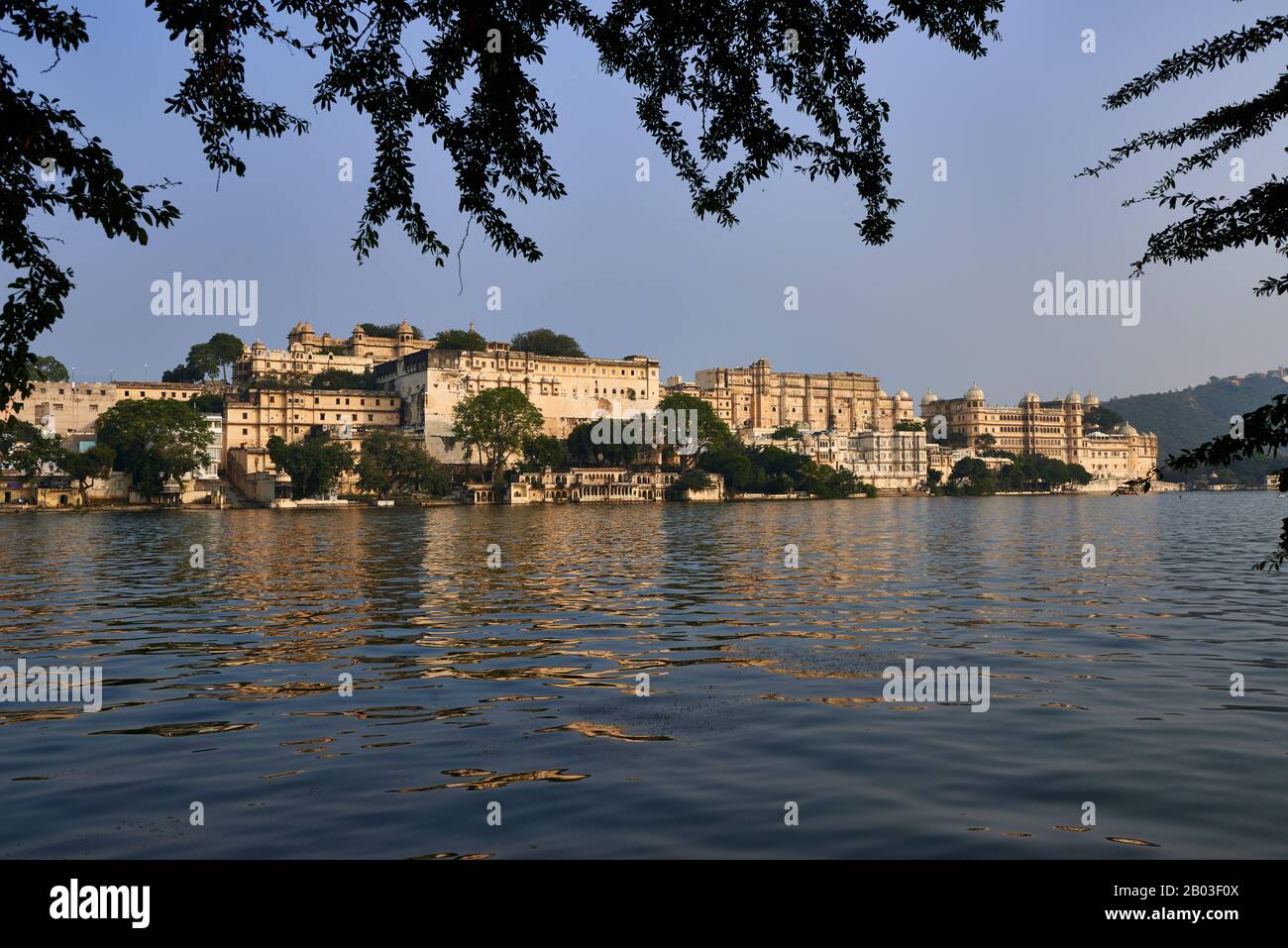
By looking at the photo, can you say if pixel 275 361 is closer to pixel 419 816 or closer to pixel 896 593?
pixel 896 593

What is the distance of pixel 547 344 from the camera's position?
154 m

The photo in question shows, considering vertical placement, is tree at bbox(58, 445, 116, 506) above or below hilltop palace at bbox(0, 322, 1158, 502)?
below

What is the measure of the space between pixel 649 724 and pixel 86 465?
313ft

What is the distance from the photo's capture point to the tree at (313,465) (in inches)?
3930

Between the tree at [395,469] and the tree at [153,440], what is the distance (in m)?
15.1

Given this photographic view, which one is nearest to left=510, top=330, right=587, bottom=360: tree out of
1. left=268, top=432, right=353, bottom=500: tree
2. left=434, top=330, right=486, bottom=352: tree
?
left=434, top=330, right=486, bottom=352: tree

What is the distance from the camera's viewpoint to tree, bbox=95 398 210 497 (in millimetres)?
94125

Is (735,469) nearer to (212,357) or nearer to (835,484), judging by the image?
(835,484)

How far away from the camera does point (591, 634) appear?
1655 centimetres

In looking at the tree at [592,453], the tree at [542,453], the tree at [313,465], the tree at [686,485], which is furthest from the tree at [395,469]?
the tree at [686,485]

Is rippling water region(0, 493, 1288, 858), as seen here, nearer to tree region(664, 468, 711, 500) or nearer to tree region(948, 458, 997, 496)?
tree region(664, 468, 711, 500)

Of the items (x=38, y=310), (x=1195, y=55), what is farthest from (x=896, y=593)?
(x=38, y=310)

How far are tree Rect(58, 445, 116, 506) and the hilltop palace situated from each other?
5.63 feet
